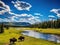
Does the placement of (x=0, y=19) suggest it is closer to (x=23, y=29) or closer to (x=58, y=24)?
(x=23, y=29)

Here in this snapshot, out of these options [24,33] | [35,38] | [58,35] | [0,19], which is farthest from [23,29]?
[58,35]

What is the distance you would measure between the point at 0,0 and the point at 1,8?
18 cm

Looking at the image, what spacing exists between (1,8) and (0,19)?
10.3 inches

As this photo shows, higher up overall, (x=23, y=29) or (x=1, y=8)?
(x=1, y=8)

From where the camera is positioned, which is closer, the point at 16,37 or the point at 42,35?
the point at 16,37

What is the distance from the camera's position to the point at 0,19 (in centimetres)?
A: 362

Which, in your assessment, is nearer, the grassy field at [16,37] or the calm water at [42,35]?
the grassy field at [16,37]

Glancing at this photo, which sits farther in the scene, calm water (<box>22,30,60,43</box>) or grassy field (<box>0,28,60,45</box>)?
calm water (<box>22,30,60,43</box>)

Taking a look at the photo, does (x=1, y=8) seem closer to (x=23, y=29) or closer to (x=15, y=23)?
(x=15, y=23)

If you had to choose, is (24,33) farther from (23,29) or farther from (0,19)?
(0,19)

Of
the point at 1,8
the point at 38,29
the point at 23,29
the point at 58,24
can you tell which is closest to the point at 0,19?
the point at 1,8

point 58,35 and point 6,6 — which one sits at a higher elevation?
point 6,6

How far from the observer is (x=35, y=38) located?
3648 millimetres

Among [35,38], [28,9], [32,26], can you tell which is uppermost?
[28,9]
